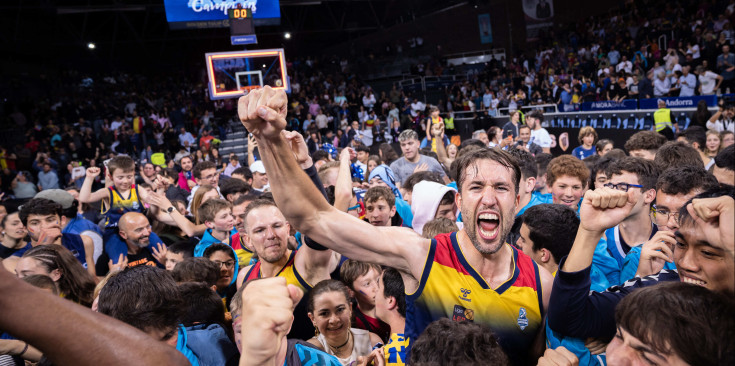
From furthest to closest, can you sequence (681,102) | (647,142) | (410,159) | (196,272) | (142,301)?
(681,102) < (410,159) < (647,142) < (196,272) < (142,301)

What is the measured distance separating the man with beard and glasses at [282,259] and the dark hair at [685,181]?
84.0 inches

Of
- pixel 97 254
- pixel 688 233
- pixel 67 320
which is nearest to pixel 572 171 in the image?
pixel 688 233

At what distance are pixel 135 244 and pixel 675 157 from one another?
493cm

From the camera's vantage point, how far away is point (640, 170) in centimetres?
361

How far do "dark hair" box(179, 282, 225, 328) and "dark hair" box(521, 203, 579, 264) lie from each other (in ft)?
6.32

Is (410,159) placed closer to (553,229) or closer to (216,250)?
(216,250)

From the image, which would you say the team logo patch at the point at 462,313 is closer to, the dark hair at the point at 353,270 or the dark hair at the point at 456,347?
the dark hair at the point at 456,347

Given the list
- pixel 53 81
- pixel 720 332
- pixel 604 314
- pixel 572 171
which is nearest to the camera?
pixel 720 332

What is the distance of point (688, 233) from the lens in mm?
1584

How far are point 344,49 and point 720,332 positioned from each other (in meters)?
32.0

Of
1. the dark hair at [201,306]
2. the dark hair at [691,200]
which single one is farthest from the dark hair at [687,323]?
the dark hair at [201,306]

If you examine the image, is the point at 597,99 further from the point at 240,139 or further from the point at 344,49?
the point at 344,49

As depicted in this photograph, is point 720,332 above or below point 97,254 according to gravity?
above

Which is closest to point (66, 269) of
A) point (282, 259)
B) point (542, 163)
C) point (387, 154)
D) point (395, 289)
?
point (282, 259)
